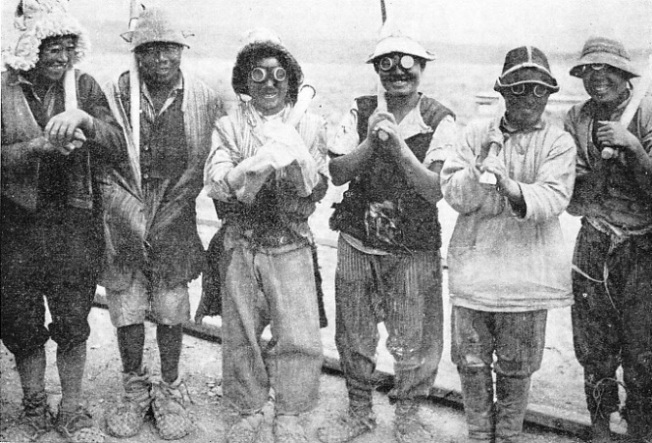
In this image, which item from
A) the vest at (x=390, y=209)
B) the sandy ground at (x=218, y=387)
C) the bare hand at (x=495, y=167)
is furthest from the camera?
the sandy ground at (x=218, y=387)

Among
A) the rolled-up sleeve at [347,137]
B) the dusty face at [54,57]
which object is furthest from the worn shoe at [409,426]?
the dusty face at [54,57]

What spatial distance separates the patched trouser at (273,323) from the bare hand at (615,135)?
4.84 ft

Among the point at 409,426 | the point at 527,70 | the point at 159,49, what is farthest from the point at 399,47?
the point at 409,426

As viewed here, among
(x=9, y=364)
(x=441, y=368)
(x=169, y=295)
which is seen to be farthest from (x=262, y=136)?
(x=9, y=364)

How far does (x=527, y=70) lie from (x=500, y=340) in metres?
1.26

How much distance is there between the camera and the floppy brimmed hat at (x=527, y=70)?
3246 millimetres

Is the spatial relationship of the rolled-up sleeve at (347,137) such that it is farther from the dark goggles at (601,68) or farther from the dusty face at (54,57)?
the dusty face at (54,57)

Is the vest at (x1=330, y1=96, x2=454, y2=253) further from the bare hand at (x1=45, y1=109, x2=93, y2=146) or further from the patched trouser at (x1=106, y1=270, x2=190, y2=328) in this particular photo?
the bare hand at (x1=45, y1=109, x2=93, y2=146)

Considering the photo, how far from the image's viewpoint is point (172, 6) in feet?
12.9

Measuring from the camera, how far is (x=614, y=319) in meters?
3.50

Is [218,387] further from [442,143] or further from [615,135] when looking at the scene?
[615,135]

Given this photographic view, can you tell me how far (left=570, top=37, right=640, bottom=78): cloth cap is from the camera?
3318 mm

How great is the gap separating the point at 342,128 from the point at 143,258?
1.22m

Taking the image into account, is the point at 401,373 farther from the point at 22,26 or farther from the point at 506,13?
the point at 22,26
